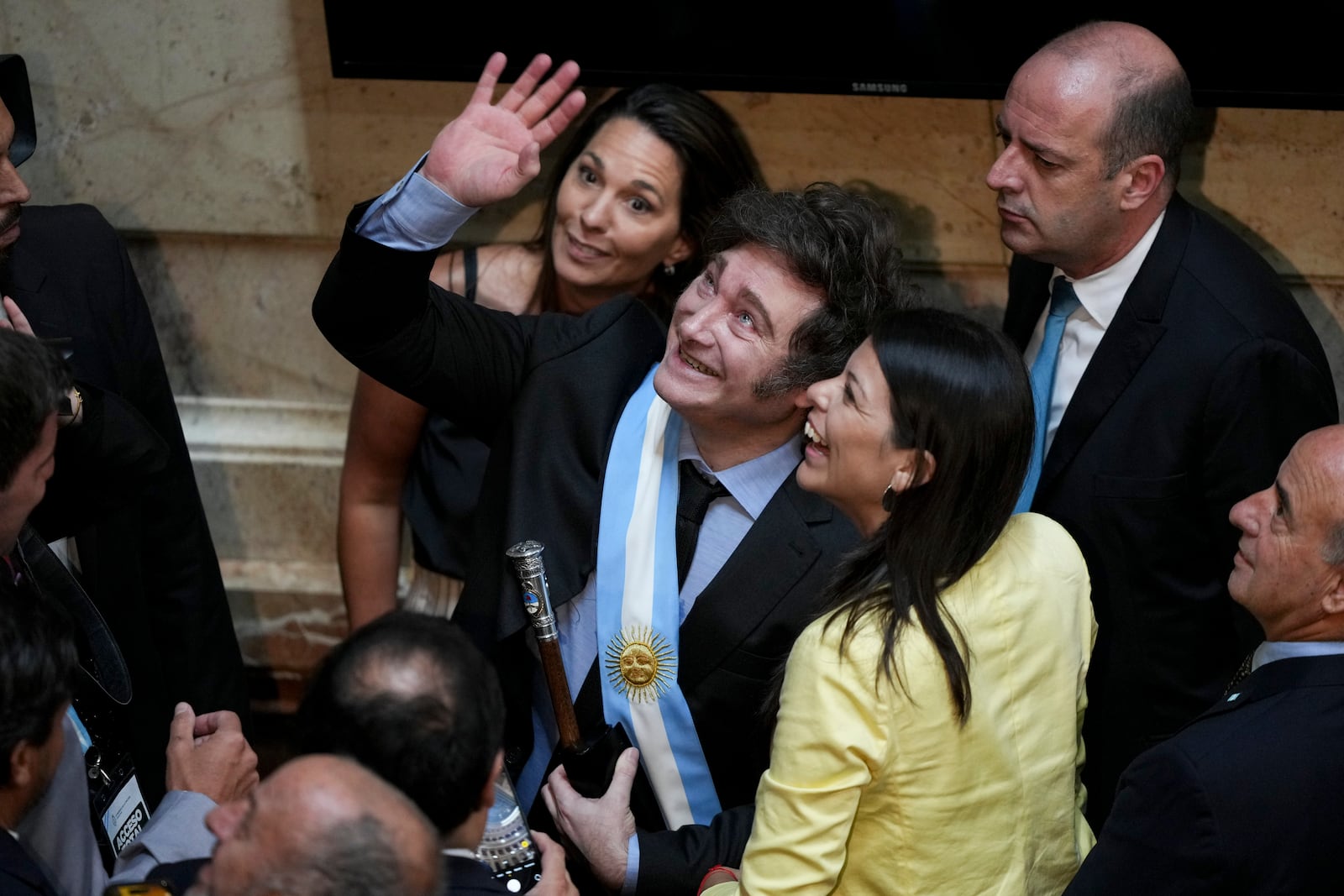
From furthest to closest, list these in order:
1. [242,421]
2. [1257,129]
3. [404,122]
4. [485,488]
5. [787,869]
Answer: [242,421]
[404,122]
[1257,129]
[485,488]
[787,869]

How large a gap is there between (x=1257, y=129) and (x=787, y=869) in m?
2.17

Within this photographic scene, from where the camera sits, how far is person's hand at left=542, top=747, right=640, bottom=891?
228cm

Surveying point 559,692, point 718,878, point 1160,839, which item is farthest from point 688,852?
point 1160,839

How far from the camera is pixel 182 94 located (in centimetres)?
353

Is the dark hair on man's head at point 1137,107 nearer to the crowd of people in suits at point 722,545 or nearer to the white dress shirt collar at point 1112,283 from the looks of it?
the crowd of people in suits at point 722,545

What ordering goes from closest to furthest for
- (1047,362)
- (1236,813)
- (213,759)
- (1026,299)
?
(1236,813)
(213,759)
(1047,362)
(1026,299)

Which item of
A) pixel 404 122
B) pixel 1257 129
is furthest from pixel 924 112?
pixel 404 122

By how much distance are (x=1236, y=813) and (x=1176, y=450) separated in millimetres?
920

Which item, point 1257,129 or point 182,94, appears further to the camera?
point 182,94

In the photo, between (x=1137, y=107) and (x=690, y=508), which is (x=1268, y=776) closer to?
(x=690, y=508)

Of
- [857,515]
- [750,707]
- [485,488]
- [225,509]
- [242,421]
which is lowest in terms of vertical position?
[225,509]

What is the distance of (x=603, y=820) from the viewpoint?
2293 mm

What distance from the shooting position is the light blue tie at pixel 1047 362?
9.21ft

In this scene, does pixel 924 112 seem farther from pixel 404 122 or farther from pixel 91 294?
pixel 91 294
